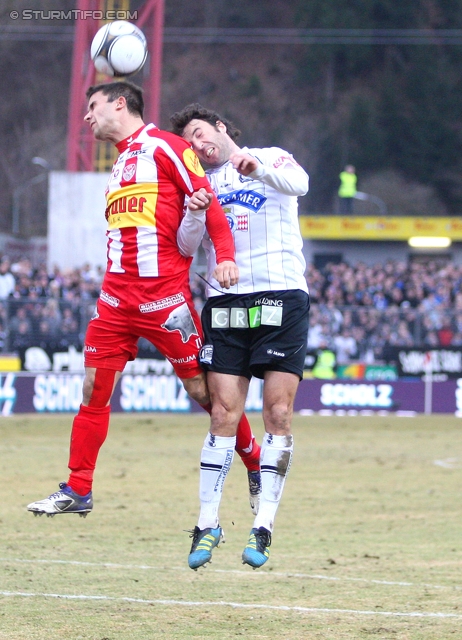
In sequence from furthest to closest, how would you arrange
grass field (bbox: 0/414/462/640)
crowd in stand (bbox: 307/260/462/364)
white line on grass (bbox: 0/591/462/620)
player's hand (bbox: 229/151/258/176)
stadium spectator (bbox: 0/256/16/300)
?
crowd in stand (bbox: 307/260/462/364), stadium spectator (bbox: 0/256/16/300), white line on grass (bbox: 0/591/462/620), grass field (bbox: 0/414/462/640), player's hand (bbox: 229/151/258/176)

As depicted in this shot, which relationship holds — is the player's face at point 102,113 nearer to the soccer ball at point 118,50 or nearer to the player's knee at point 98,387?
the soccer ball at point 118,50

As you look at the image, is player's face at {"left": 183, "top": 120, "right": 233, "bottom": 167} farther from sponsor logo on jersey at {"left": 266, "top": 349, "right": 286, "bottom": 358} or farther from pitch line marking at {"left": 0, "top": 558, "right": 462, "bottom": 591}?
pitch line marking at {"left": 0, "top": 558, "right": 462, "bottom": 591}

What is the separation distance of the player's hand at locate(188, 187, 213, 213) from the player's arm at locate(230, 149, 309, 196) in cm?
23

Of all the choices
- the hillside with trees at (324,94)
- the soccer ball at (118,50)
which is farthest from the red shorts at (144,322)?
the hillside with trees at (324,94)

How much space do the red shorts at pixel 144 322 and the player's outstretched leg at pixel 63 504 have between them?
2.56 ft

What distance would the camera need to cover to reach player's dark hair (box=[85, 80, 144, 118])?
6934 mm

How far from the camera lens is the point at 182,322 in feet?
22.4

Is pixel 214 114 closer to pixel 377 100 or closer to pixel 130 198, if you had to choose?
pixel 130 198

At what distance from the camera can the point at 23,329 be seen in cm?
2247

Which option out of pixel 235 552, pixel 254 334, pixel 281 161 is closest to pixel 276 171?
pixel 281 161

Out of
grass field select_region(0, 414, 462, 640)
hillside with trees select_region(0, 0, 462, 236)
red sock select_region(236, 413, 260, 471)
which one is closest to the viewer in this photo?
grass field select_region(0, 414, 462, 640)

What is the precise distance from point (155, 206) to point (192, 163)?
1.09ft

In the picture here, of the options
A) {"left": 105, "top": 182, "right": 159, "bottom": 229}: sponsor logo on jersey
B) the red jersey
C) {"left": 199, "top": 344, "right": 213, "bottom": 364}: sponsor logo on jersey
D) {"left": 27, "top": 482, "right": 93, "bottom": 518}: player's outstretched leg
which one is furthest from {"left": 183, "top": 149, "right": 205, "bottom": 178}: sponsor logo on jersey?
{"left": 27, "top": 482, "right": 93, "bottom": 518}: player's outstretched leg

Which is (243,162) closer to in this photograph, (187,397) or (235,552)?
(235,552)
